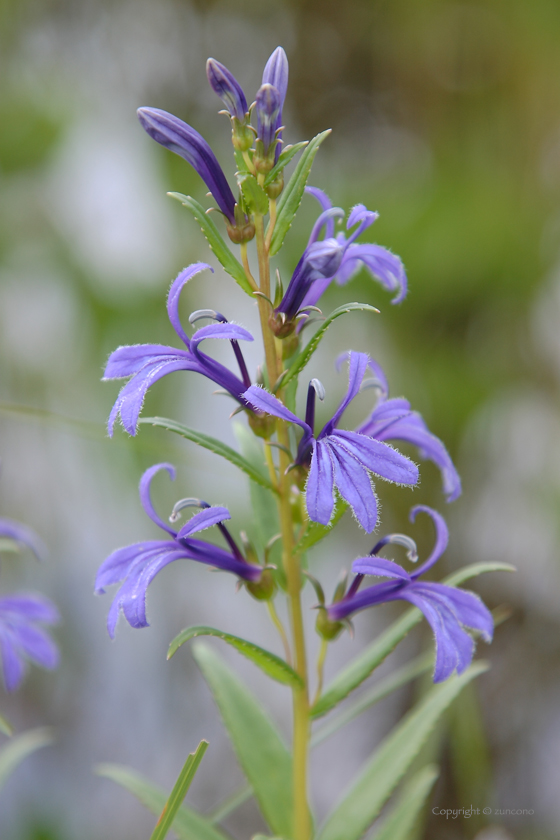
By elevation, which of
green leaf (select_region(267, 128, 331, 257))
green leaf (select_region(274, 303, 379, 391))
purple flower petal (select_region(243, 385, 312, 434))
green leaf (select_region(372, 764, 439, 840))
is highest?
green leaf (select_region(267, 128, 331, 257))

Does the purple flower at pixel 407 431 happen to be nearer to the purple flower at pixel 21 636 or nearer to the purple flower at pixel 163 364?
the purple flower at pixel 163 364

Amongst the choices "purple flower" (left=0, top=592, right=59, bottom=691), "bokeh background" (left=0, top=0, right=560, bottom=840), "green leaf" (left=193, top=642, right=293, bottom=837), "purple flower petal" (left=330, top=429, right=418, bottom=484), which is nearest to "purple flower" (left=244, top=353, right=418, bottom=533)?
"purple flower petal" (left=330, top=429, right=418, bottom=484)

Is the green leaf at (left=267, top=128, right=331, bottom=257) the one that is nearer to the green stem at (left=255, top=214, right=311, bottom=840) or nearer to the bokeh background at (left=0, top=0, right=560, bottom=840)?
the green stem at (left=255, top=214, right=311, bottom=840)

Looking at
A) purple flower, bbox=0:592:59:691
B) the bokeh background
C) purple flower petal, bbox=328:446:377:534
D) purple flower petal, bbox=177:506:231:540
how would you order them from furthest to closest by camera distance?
the bokeh background, purple flower, bbox=0:592:59:691, purple flower petal, bbox=177:506:231:540, purple flower petal, bbox=328:446:377:534

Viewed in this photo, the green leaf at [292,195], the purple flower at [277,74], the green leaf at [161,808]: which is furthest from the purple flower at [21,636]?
the purple flower at [277,74]

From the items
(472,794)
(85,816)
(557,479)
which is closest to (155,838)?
(472,794)

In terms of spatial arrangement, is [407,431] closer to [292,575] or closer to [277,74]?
[292,575]
